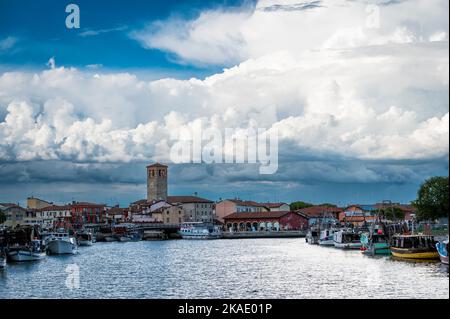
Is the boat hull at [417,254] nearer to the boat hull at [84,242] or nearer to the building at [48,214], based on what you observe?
the boat hull at [84,242]

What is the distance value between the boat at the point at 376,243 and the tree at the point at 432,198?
2.94 meters

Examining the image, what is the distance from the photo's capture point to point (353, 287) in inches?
712

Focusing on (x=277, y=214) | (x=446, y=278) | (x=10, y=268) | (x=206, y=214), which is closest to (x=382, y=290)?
(x=446, y=278)

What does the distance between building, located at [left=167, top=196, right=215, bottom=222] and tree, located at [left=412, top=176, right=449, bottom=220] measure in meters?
41.8

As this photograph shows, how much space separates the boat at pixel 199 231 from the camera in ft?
213

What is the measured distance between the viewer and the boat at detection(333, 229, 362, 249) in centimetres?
4034

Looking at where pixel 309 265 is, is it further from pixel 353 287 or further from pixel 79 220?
pixel 79 220

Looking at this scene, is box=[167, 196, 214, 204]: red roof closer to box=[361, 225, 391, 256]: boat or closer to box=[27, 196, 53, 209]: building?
box=[27, 196, 53, 209]: building

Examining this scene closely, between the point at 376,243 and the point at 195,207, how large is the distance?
1897 inches

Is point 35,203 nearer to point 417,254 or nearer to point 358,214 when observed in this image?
point 358,214

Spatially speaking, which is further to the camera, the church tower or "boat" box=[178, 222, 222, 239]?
the church tower

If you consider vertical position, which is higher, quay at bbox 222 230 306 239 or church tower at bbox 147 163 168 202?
church tower at bbox 147 163 168 202

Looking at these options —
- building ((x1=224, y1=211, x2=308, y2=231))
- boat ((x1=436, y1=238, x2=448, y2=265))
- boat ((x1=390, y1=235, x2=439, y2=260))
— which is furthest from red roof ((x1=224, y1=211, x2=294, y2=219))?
boat ((x1=436, y1=238, x2=448, y2=265))

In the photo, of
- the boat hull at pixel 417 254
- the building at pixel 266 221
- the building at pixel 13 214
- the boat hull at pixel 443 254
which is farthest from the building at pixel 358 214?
the boat hull at pixel 443 254
